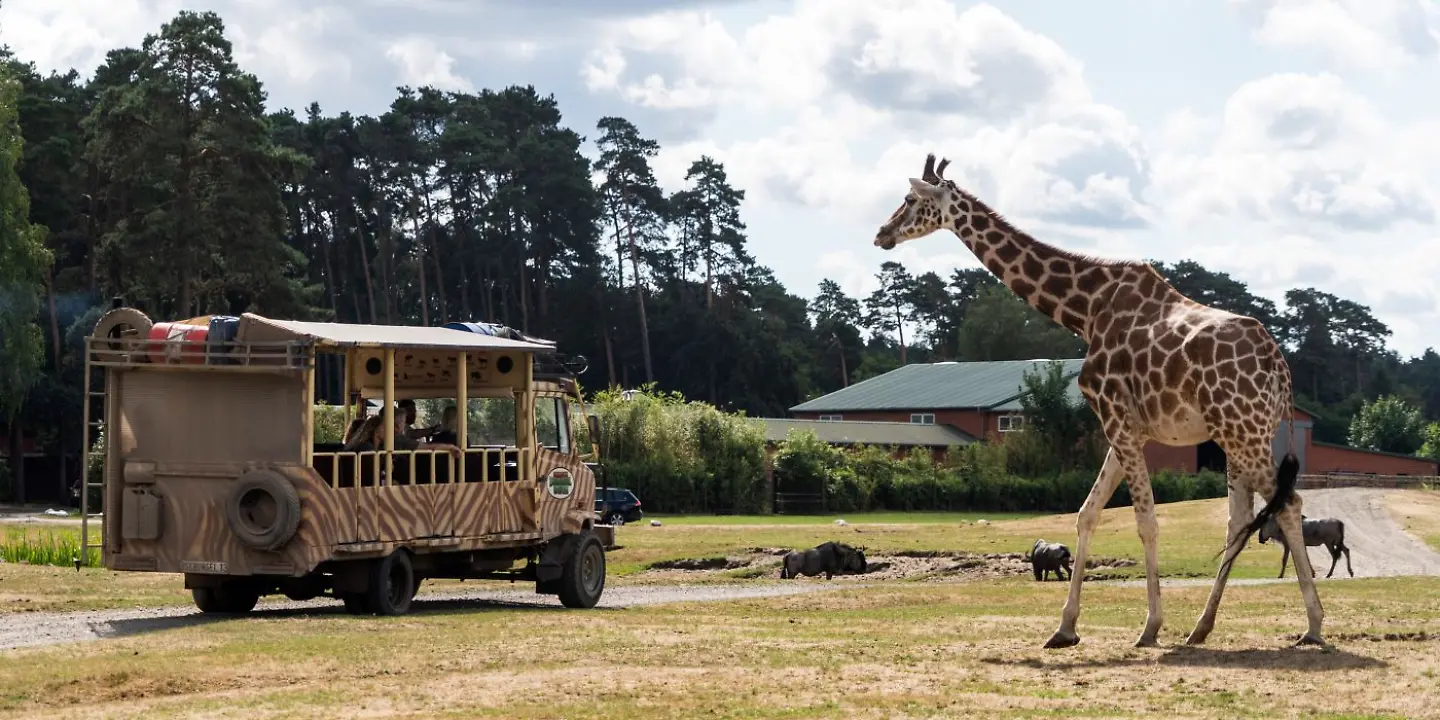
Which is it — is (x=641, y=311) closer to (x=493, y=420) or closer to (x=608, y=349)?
(x=608, y=349)

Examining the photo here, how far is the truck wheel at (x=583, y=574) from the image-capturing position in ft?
80.3

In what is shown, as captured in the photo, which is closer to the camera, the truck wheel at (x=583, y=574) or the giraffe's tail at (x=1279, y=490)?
the giraffe's tail at (x=1279, y=490)

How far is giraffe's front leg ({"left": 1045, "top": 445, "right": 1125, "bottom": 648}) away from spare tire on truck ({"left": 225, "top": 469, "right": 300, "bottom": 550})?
855 cm

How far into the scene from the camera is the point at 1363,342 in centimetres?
16425

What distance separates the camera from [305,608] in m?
23.8

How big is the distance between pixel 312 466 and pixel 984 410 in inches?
3055

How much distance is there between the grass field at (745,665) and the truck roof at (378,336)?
125 inches

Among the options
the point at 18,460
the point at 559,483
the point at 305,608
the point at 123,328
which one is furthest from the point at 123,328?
the point at 18,460

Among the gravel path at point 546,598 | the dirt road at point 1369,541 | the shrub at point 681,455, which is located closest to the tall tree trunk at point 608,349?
the shrub at point 681,455

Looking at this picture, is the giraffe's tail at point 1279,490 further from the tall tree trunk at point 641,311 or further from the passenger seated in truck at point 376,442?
the tall tree trunk at point 641,311

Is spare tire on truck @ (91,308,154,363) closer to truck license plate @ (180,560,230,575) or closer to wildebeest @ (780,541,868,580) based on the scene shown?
truck license plate @ (180,560,230,575)

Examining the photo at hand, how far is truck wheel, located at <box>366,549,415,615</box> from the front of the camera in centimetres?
2188

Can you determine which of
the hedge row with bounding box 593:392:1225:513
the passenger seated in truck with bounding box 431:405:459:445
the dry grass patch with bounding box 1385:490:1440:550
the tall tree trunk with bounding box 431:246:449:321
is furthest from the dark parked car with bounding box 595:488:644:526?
the tall tree trunk with bounding box 431:246:449:321

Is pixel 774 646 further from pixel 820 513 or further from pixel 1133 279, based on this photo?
pixel 820 513
